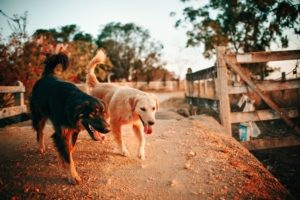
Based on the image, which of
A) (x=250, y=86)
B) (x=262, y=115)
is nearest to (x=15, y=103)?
(x=250, y=86)

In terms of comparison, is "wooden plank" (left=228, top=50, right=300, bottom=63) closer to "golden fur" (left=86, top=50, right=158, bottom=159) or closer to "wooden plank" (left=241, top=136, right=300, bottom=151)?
"wooden plank" (left=241, top=136, right=300, bottom=151)

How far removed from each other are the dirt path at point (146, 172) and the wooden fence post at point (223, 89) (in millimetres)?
1206

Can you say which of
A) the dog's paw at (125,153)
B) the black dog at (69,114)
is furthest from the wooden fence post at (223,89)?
the black dog at (69,114)

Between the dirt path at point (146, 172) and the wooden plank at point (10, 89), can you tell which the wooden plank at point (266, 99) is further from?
the wooden plank at point (10, 89)

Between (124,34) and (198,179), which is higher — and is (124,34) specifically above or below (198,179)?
above

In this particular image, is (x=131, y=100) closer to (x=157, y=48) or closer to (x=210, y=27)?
(x=210, y=27)

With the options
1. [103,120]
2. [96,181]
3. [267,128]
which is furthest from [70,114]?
[267,128]

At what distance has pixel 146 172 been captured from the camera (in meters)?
3.68

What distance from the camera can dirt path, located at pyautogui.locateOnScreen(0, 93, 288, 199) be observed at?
3064 mm

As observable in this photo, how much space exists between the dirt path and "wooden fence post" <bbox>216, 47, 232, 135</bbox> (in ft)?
3.96

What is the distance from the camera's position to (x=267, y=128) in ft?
29.4

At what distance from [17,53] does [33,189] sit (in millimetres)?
10455

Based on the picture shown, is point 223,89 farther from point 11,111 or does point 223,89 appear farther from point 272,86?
point 11,111

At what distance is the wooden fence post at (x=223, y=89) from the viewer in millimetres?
6371
